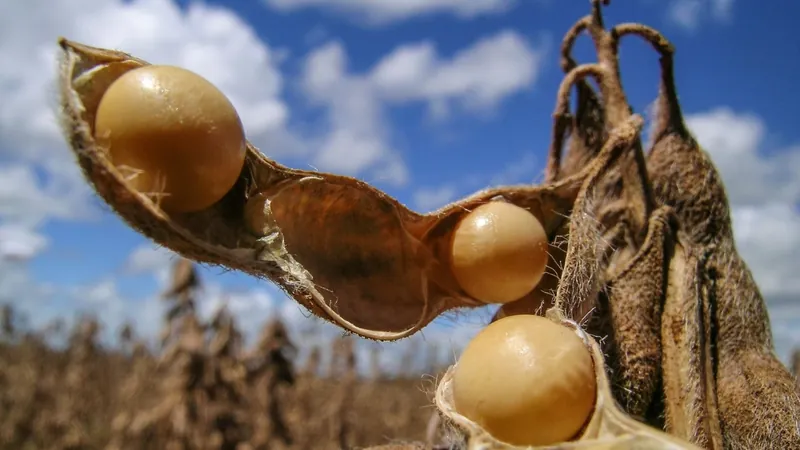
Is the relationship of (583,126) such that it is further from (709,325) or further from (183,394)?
(183,394)

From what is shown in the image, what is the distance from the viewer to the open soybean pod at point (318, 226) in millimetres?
1689

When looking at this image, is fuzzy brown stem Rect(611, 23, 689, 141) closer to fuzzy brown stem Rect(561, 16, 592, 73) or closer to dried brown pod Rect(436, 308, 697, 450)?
fuzzy brown stem Rect(561, 16, 592, 73)

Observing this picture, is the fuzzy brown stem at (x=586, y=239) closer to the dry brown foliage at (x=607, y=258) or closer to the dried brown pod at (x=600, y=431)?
the dry brown foliage at (x=607, y=258)

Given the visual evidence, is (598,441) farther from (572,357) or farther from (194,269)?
(194,269)

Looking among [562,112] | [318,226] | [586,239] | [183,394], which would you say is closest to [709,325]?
[586,239]

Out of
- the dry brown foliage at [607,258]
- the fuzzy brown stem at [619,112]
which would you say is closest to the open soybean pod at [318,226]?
the dry brown foliage at [607,258]

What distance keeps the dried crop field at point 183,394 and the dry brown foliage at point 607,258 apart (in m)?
0.45

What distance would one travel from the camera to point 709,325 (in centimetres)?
242

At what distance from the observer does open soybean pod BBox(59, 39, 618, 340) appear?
1.69 m

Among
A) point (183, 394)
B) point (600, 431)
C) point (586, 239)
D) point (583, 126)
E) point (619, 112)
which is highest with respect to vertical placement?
point (183, 394)

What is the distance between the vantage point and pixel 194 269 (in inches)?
491

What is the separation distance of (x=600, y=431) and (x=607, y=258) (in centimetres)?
99

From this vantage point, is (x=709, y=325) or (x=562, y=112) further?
(x=562, y=112)

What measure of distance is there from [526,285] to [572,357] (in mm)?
573
